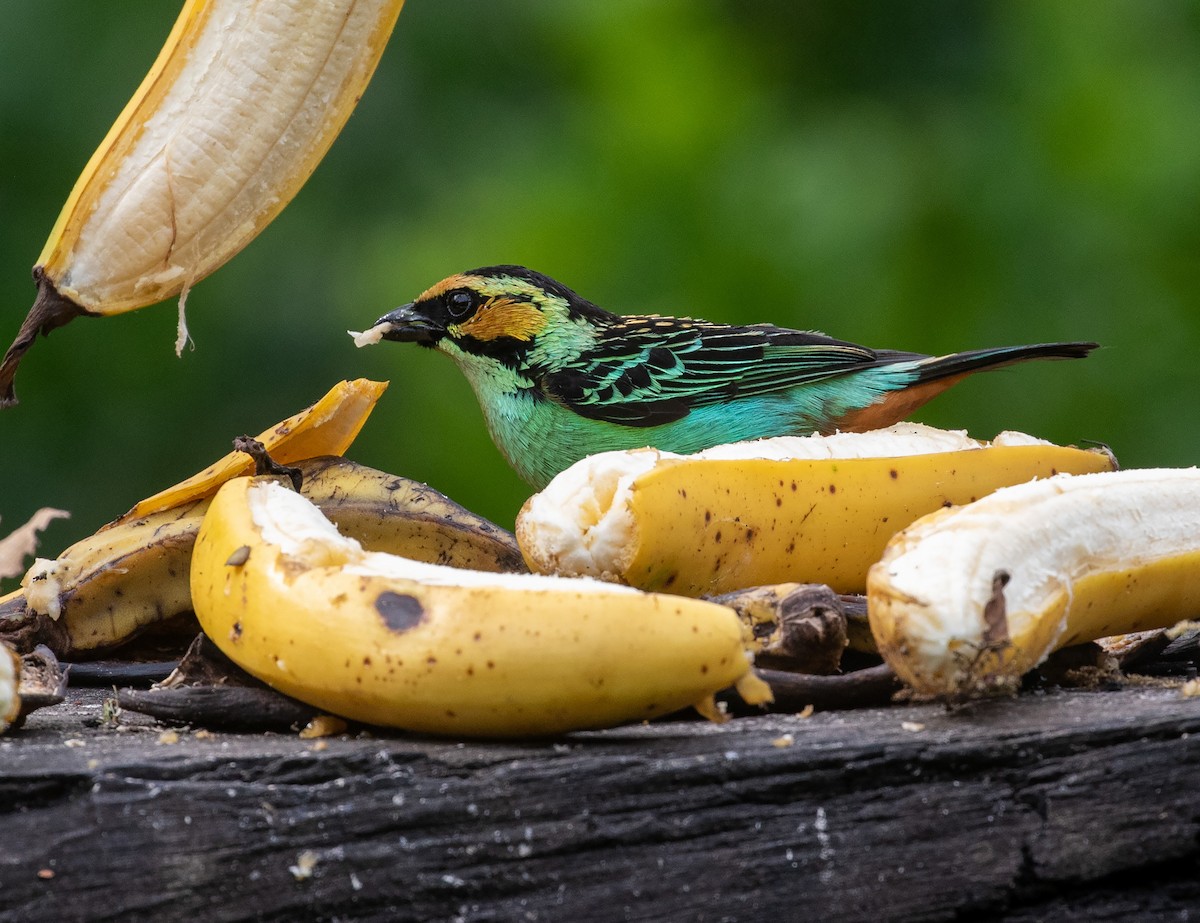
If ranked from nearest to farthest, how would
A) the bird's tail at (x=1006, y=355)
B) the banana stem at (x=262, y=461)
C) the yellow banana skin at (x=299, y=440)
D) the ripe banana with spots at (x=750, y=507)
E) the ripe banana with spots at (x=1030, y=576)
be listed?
the ripe banana with spots at (x=1030, y=576) → the ripe banana with spots at (x=750, y=507) → the banana stem at (x=262, y=461) → the yellow banana skin at (x=299, y=440) → the bird's tail at (x=1006, y=355)

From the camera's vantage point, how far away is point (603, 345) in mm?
3594

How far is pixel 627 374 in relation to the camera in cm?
349

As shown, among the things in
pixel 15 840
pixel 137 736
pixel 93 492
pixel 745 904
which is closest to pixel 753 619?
pixel 745 904

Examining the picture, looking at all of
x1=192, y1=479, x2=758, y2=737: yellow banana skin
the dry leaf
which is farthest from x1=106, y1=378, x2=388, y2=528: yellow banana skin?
x1=192, y1=479, x2=758, y2=737: yellow banana skin

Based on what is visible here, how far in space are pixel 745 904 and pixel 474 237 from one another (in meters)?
4.12

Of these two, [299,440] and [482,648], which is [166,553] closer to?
[299,440]

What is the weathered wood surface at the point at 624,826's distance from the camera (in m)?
1.72

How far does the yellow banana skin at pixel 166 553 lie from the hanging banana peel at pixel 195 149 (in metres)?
0.34

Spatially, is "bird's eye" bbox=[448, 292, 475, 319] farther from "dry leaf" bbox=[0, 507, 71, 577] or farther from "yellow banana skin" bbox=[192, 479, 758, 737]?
"yellow banana skin" bbox=[192, 479, 758, 737]

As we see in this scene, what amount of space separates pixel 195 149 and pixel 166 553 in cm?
75

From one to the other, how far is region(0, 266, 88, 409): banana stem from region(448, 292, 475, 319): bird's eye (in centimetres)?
113

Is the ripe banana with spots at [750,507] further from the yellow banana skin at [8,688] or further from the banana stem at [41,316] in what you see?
the banana stem at [41,316]

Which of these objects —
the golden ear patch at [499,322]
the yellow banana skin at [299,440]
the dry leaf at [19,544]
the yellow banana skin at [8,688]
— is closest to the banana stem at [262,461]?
the yellow banana skin at [299,440]

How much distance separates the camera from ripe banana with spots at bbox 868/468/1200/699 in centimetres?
185
